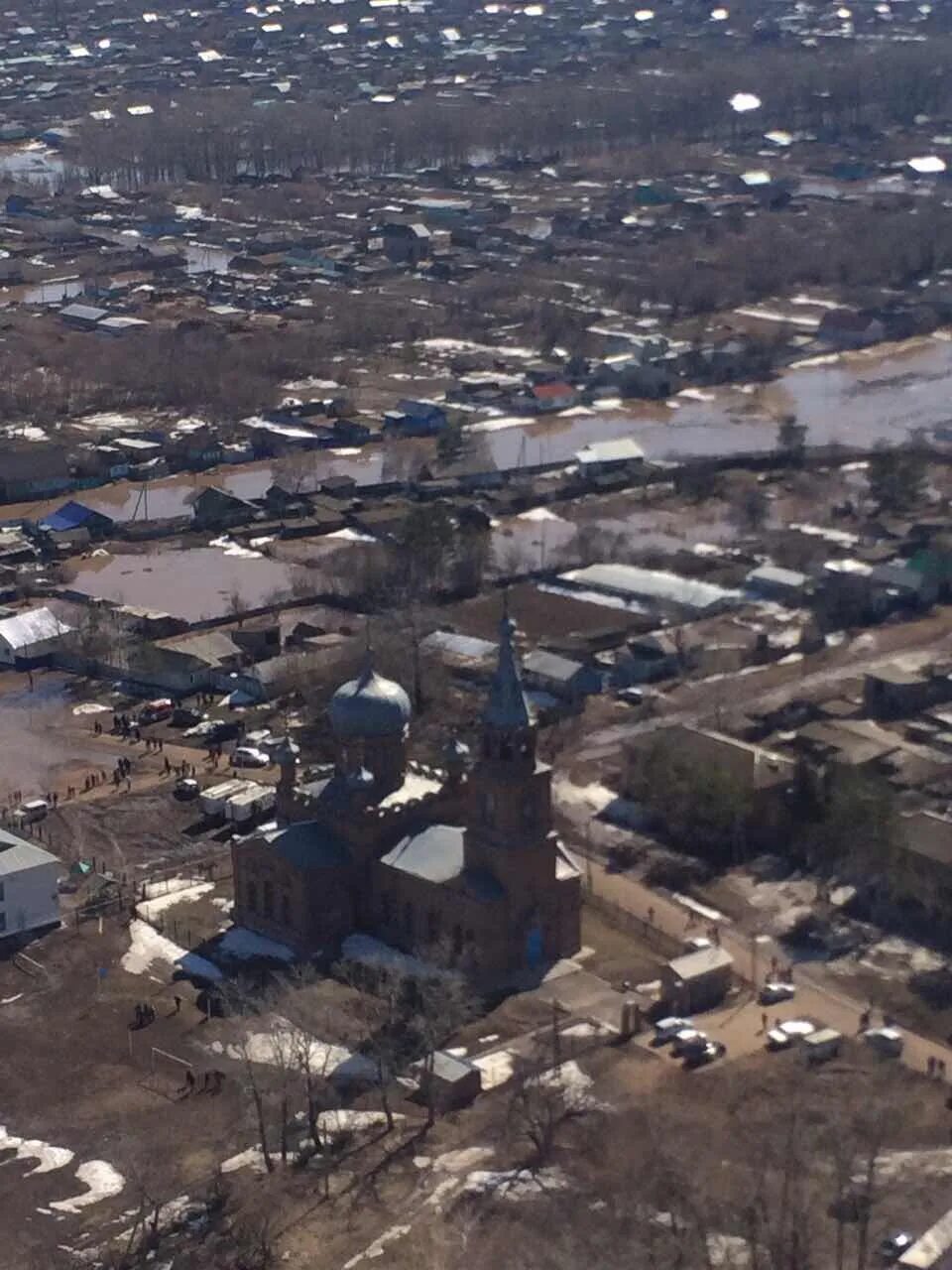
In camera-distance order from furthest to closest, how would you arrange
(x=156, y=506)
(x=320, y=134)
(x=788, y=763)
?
(x=320, y=134)
(x=156, y=506)
(x=788, y=763)

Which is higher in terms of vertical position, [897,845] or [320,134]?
[897,845]

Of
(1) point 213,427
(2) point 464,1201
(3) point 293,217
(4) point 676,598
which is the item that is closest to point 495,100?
(3) point 293,217

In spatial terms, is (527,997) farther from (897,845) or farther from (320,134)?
(320,134)

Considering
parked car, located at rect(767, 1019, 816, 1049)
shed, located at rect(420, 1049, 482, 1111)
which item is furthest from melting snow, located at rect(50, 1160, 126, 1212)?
parked car, located at rect(767, 1019, 816, 1049)

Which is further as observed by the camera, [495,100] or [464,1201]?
[495,100]

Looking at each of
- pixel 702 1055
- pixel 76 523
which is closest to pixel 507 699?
pixel 702 1055

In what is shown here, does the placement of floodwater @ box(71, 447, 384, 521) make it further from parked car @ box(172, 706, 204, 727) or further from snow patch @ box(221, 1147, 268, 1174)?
snow patch @ box(221, 1147, 268, 1174)

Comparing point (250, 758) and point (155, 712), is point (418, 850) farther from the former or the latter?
point (155, 712)

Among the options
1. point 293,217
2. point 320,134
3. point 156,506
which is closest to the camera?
point 156,506
